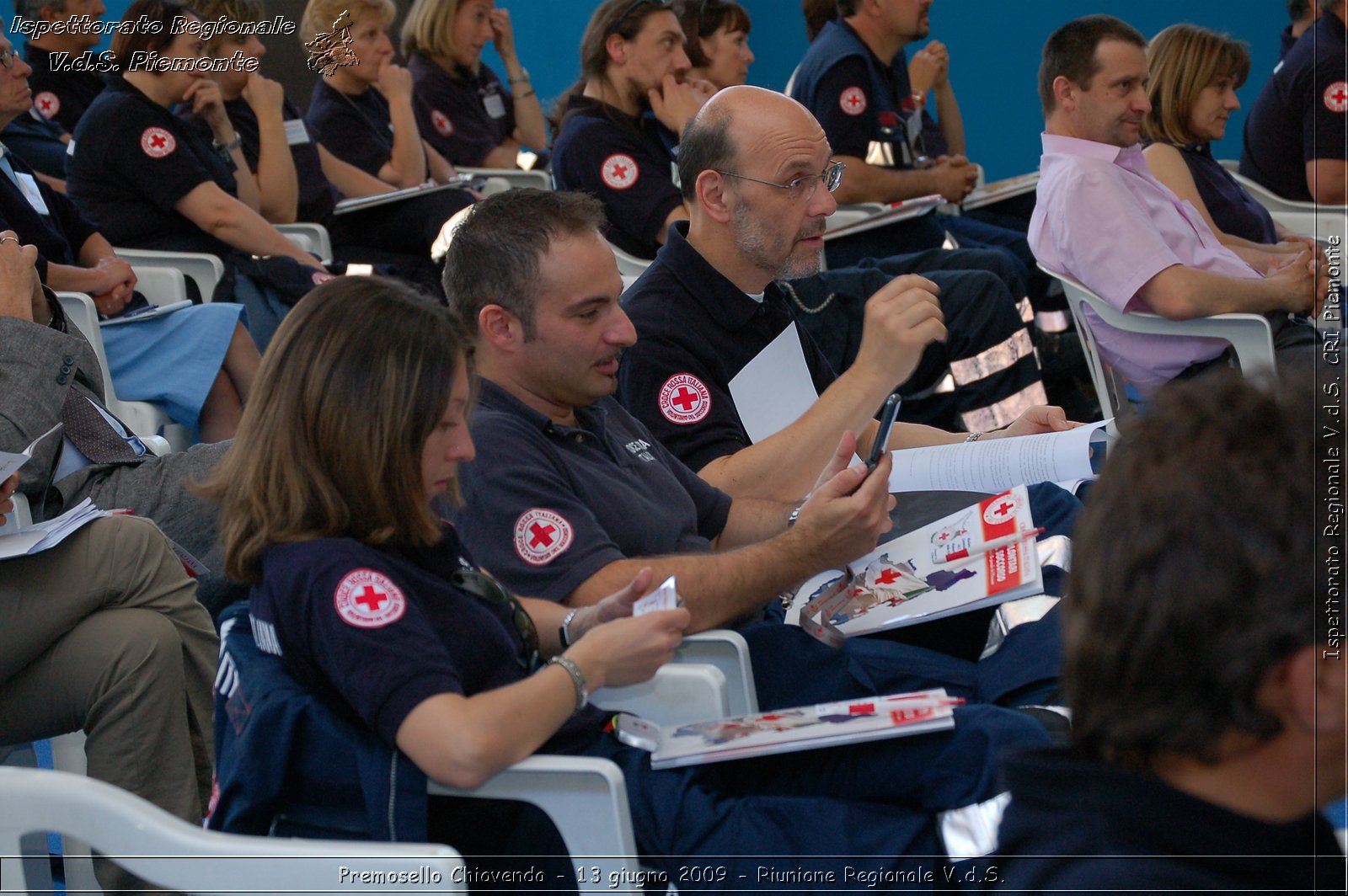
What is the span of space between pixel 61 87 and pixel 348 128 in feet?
3.98

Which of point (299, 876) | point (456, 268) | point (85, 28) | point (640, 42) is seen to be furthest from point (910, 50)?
point (299, 876)

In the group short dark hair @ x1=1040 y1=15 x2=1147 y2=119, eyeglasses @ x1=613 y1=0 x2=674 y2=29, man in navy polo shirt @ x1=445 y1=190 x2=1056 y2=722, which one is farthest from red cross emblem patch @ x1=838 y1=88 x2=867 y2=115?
man in navy polo shirt @ x1=445 y1=190 x2=1056 y2=722

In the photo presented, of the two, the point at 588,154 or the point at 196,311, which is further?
the point at 588,154

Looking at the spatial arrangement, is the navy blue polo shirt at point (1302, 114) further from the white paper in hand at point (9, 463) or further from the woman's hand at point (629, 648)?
the white paper in hand at point (9, 463)

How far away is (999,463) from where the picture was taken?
225 cm

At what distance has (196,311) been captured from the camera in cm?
328

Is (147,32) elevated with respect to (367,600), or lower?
elevated

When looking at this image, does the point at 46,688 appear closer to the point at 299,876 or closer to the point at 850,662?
the point at 299,876

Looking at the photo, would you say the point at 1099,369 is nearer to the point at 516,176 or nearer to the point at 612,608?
the point at 612,608

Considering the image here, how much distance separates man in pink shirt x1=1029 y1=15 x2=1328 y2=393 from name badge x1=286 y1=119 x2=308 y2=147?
8.92 feet

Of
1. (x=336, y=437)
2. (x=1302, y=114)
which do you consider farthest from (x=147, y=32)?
(x=1302, y=114)

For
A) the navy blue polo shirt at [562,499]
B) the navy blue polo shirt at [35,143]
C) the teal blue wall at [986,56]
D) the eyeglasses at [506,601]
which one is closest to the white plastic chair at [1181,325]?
the navy blue polo shirt at [562,499]

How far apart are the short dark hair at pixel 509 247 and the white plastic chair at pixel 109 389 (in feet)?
4.46

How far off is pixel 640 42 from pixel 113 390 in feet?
6.55
